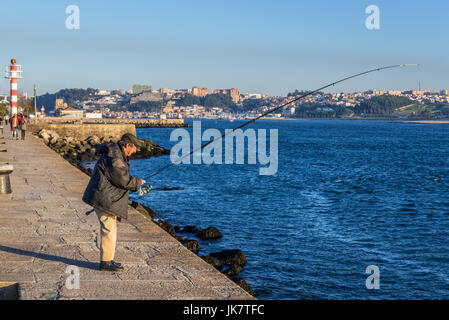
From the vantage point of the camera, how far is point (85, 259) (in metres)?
6.36

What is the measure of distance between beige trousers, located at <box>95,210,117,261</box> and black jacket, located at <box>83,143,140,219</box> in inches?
4.9

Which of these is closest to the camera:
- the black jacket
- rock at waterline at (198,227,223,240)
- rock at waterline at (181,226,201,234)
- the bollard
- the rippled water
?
the black jacket

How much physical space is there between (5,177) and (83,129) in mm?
37204

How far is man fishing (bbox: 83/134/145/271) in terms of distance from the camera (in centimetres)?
539

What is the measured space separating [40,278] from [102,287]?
0.71 m

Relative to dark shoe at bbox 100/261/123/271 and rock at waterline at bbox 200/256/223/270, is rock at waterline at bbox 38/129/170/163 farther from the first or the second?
dark shoe at bbox 100/261/123/271

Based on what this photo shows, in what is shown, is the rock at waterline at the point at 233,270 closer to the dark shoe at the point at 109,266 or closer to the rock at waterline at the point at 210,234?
the rock at waterline at the point at 210,234

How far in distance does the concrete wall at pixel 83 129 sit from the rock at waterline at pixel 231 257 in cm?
Result: 3645

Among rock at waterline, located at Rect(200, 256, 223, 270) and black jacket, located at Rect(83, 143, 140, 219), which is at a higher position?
black jacket, located at Rect(83, 143, 140, 219)

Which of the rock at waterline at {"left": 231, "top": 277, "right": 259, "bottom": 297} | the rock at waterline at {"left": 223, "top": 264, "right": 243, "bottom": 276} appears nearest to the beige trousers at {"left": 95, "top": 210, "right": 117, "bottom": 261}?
the rock at waterline at {"left": 231, "top": 277, "right": 259, "bottom": 297}

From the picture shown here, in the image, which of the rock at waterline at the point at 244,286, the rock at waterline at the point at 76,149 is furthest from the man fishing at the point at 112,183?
the rock at waterline at the point at 76,149

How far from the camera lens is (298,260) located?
11.5 metres

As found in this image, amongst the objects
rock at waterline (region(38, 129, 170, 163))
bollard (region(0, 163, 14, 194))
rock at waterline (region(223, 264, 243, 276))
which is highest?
bollard (region(0, 163, 14, 194))

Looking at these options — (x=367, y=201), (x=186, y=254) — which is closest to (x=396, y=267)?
(x=186, y=254)
